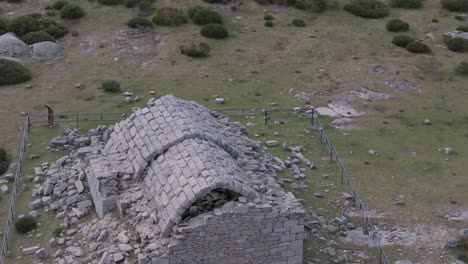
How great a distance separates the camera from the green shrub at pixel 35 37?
43.7 metres

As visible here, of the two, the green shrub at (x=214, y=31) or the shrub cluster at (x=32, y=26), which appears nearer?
the shrub cluster at (x=32, y=26)

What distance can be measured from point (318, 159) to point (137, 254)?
41.4 ft

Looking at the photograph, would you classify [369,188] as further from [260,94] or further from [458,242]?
[260,94]

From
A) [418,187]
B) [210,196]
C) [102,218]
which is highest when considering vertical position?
[210,196]

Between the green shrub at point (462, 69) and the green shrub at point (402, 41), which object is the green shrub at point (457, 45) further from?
the green shrub at point (462, 69)

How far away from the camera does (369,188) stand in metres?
28.5

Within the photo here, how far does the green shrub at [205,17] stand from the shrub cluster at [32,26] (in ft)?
31.5

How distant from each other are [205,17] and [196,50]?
A: 223 inches

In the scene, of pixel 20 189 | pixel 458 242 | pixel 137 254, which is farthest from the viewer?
pixel 20 189

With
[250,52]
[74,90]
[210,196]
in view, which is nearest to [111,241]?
[210,196]

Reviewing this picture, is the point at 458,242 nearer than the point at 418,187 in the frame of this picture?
Yes

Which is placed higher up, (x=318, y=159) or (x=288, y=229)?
(x=288, y=229)

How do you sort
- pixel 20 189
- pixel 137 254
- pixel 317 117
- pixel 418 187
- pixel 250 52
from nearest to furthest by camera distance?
pixel 137 254 → pixel 20 189 → pixel 418 187 → pixel 317 117 → pixel 250 52

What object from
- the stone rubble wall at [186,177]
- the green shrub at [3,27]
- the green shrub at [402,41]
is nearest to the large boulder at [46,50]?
the green shrub at [3,27]
